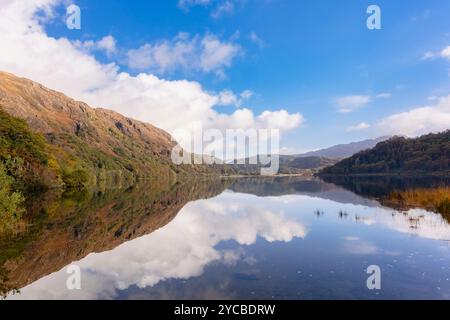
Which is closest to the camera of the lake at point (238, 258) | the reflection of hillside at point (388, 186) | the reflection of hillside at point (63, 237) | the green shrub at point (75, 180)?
the lake at point (238, 258)

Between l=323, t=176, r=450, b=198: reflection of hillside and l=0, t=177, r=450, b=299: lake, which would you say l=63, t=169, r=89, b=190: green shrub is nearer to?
l=0, t=177, r=450, b=299: lake

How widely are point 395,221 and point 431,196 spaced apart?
19.0 m

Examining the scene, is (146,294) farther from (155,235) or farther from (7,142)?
(7,142)

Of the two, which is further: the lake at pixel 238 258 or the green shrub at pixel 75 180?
the green shrub at pixel 75 180

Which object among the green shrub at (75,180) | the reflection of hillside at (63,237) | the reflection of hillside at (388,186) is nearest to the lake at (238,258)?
the reflection of hillside at (63,237)

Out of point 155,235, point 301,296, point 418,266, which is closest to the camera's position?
point 301,296

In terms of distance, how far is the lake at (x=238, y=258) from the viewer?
17.6 metres

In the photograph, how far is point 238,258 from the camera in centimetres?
2442

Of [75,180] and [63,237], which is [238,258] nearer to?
[63,237]

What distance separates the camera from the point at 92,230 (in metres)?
37.8

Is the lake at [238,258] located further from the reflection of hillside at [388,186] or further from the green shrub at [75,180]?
the green shrub at [75,180]

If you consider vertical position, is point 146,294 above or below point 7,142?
below

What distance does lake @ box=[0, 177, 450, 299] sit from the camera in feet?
57.6
